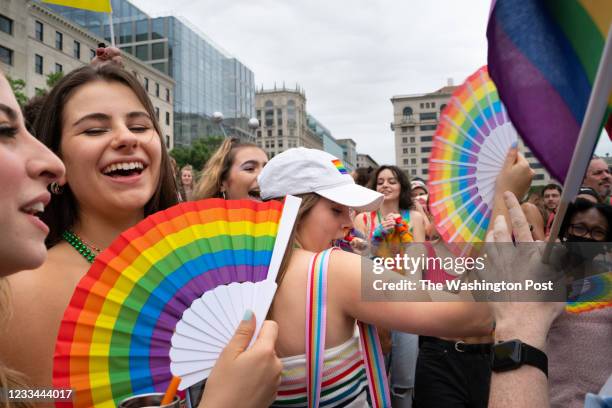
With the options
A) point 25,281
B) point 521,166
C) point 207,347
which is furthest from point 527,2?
point 25,281

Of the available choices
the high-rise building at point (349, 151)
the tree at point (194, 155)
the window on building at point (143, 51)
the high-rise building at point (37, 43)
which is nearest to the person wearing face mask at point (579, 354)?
the high-rise building at point (37, 43)

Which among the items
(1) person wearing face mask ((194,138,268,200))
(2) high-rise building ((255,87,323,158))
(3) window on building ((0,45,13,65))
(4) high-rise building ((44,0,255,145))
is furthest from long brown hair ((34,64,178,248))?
(2) high-rise building ((255,87,323,158))

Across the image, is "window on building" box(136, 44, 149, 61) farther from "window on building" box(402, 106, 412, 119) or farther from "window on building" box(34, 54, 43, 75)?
"window on building" box(402, 106, 412, 119)

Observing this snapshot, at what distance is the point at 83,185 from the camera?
→ 5.11 ft

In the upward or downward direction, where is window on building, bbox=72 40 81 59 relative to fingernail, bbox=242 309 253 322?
upward

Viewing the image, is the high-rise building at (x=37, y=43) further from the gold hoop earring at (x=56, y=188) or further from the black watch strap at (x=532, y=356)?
the black watch strap at (x=532, y=356)

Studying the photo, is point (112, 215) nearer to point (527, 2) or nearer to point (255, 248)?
point (255, 248)

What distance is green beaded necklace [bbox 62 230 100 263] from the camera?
5.17 ft

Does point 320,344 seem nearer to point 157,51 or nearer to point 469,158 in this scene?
point 469,158

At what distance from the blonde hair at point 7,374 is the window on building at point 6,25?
33474 mm

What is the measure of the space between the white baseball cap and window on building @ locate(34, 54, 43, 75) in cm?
3674

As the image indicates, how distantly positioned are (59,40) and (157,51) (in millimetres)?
17857

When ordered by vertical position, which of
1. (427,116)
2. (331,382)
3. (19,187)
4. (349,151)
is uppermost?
(349,151)

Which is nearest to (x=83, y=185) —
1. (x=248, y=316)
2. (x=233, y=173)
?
(x=248, y=316)
